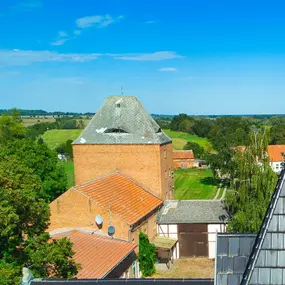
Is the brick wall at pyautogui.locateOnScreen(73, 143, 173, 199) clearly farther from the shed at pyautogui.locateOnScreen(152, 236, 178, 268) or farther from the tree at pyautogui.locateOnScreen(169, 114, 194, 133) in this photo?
the tree at pyautogui.locateOnScreen(169, 114, 194, 133)

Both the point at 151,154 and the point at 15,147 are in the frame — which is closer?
the point at 151,154

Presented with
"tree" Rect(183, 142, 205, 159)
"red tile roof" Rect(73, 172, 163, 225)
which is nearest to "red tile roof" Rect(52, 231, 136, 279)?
"red tile roof" Rect(73, 172, 163, 225)

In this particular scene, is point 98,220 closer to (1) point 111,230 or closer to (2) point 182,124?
(1) point 111,230

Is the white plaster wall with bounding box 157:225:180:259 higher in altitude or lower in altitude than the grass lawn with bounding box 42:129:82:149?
lower

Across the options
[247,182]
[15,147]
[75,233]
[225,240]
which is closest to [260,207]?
[247,182]

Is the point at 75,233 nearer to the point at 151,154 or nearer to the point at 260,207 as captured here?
the point at 151,154

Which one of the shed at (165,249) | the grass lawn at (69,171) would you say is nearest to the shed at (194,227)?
the shed at (165,249)
